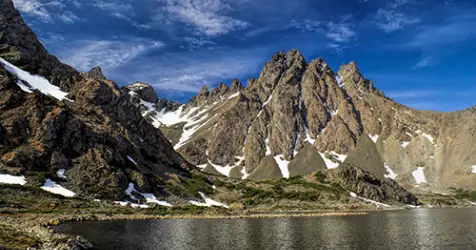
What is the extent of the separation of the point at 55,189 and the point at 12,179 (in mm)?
12824

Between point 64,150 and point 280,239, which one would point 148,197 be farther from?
point 280,239

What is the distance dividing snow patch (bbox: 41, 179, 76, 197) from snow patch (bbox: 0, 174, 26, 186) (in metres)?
6.44

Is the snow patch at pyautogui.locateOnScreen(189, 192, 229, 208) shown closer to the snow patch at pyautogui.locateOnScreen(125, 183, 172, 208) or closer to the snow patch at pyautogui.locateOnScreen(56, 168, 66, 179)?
the snow patch at pyautogui.locateOnScreen(125, 183, 172, 208)

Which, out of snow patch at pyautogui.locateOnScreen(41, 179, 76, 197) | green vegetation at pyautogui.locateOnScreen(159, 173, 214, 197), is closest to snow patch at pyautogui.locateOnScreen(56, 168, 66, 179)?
snow patch at pyautogui.locateOnScreen(41, 179, 76, 197)

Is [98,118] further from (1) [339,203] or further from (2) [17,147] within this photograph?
(1) [339,203]

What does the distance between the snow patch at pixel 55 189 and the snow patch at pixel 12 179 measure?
6.44m

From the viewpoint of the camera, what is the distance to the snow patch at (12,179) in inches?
4424

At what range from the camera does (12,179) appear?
11562cm

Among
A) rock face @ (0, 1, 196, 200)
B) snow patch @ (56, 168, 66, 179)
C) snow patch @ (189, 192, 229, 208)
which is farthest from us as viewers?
snow patch @ (189, 192, 229, 208)

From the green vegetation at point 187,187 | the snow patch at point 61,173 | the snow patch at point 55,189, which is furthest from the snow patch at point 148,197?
the snow patch at point 55,189

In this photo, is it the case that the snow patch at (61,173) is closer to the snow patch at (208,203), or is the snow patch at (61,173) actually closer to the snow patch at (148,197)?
the snow patch at (148,197)

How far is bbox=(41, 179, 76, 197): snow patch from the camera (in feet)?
387

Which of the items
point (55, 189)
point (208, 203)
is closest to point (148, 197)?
point (208, 203)

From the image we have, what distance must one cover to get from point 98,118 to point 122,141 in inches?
781
